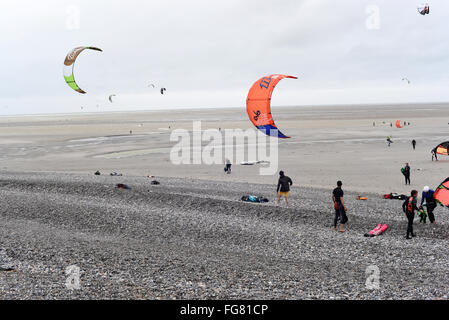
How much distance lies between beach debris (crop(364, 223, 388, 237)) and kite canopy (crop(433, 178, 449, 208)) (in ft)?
11.2

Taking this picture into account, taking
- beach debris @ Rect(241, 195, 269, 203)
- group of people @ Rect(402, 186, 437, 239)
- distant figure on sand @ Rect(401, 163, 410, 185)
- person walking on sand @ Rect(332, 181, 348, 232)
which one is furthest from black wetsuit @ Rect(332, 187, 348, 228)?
distant figure on sand @ Rect(401, 163, 410, 185)

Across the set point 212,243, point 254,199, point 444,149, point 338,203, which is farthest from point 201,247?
point 444,149

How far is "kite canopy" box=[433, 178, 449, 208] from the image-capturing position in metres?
17.4

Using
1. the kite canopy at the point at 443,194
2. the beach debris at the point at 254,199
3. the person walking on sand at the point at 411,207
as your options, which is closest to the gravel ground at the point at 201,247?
the person walking on sand at the point at 411,207

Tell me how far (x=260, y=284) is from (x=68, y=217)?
9663 mm

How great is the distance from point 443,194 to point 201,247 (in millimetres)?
9890

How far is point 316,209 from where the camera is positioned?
19062mm

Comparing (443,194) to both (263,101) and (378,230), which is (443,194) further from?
(263,101)

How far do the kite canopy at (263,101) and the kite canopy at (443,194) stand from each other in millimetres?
6489

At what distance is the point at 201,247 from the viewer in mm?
13828

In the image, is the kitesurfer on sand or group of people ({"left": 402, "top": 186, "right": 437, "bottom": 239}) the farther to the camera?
the kitesurfer on sand

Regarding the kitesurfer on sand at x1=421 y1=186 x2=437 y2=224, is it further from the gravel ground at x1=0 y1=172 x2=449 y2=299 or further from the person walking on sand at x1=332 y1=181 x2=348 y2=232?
the person walking on sand at x1=332 y1=181 x2=348 y2=232

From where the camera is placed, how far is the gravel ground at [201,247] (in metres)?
9.64

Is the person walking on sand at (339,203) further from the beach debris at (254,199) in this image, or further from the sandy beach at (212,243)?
the beach debris at (254,199)
